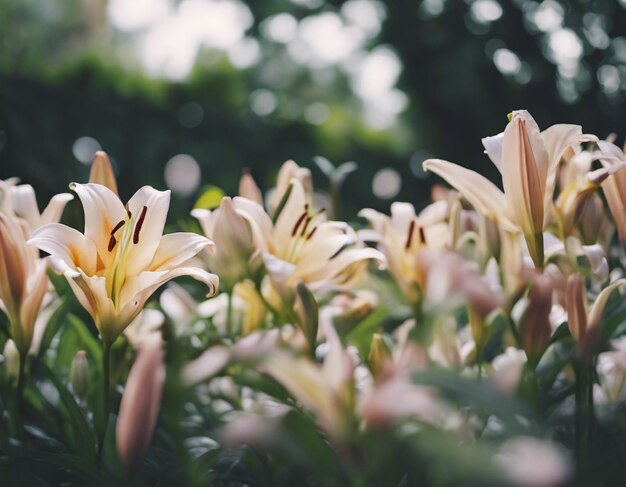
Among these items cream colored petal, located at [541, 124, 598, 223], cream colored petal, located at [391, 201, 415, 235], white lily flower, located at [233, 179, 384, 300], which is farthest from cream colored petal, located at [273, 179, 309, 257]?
cream colored petal, located at [541, 124, 598, 223]

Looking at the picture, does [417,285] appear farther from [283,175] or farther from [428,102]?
→ [428,102]

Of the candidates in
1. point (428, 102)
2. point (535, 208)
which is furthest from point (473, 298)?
point (428, 102)

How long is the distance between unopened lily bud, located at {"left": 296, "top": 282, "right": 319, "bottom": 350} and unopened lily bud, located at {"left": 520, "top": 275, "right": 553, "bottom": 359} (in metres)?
0.15

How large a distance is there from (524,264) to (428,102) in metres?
4.84

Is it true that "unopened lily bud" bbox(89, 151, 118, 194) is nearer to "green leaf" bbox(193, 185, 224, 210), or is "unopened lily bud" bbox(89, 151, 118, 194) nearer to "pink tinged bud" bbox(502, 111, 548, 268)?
"green leaf" bbox(193, 185, 224, 210)

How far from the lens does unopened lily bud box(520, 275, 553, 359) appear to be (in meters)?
0.48

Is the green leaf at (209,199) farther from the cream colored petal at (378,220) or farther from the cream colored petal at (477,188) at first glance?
the cream colored petal at (477,188)

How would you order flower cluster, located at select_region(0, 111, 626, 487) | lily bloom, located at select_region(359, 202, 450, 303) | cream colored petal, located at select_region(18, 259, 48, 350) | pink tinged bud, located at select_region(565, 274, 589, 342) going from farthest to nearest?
lily bloom, located at select_region(359, 202, 450, 303) < cream colored petal, located at select_region(18, 259, 48, 350) < pink tinged bud, located at select_region(565, 274, 589, 342) < flower cluster, located at select_region(0, 111, 626, 487)

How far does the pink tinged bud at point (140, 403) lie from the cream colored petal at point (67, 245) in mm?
153

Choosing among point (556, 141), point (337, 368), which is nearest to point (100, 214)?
point (337, 368)

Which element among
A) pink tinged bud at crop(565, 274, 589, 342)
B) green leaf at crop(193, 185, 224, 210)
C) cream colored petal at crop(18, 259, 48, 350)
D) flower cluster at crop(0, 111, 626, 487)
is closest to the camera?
flower cluster at crop(0, 111, 626, 487)

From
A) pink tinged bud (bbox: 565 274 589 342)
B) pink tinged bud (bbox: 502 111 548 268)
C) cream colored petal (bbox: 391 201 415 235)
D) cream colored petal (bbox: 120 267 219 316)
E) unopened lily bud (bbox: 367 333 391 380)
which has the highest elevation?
cream colored petal (bbox: 391 201 415 235)

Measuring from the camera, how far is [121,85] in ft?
11.3

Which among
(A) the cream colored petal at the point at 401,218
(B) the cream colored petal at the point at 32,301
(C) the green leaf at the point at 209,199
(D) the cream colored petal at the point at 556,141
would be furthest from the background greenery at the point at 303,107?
(D) the cream colored petal at the point at 556,141
